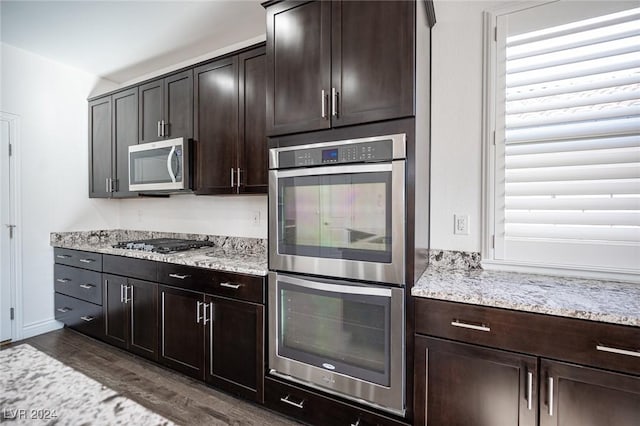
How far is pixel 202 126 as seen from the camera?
8.86 feet

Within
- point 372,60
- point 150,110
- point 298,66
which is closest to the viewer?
point 372,60

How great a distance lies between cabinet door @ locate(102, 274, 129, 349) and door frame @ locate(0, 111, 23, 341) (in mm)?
1011

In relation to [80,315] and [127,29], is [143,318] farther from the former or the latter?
[127,29]

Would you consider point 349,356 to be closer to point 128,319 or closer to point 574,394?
point 574,394

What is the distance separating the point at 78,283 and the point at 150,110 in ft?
6.06

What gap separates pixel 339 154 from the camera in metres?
1.74

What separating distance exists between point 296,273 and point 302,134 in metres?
0.83

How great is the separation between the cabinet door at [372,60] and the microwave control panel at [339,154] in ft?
0.45

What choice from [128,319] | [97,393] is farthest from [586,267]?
[128,319]

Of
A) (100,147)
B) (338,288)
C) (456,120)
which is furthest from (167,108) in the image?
(456,120)

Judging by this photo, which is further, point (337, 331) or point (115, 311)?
point (115, 311)

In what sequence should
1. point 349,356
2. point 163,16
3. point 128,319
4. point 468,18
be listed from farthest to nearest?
Result: 1. point 128,319
2. point 163,16
3. point 468,18
4. point 349,356

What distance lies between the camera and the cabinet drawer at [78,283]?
118 inches

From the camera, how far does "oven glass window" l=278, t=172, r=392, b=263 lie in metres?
1.64
